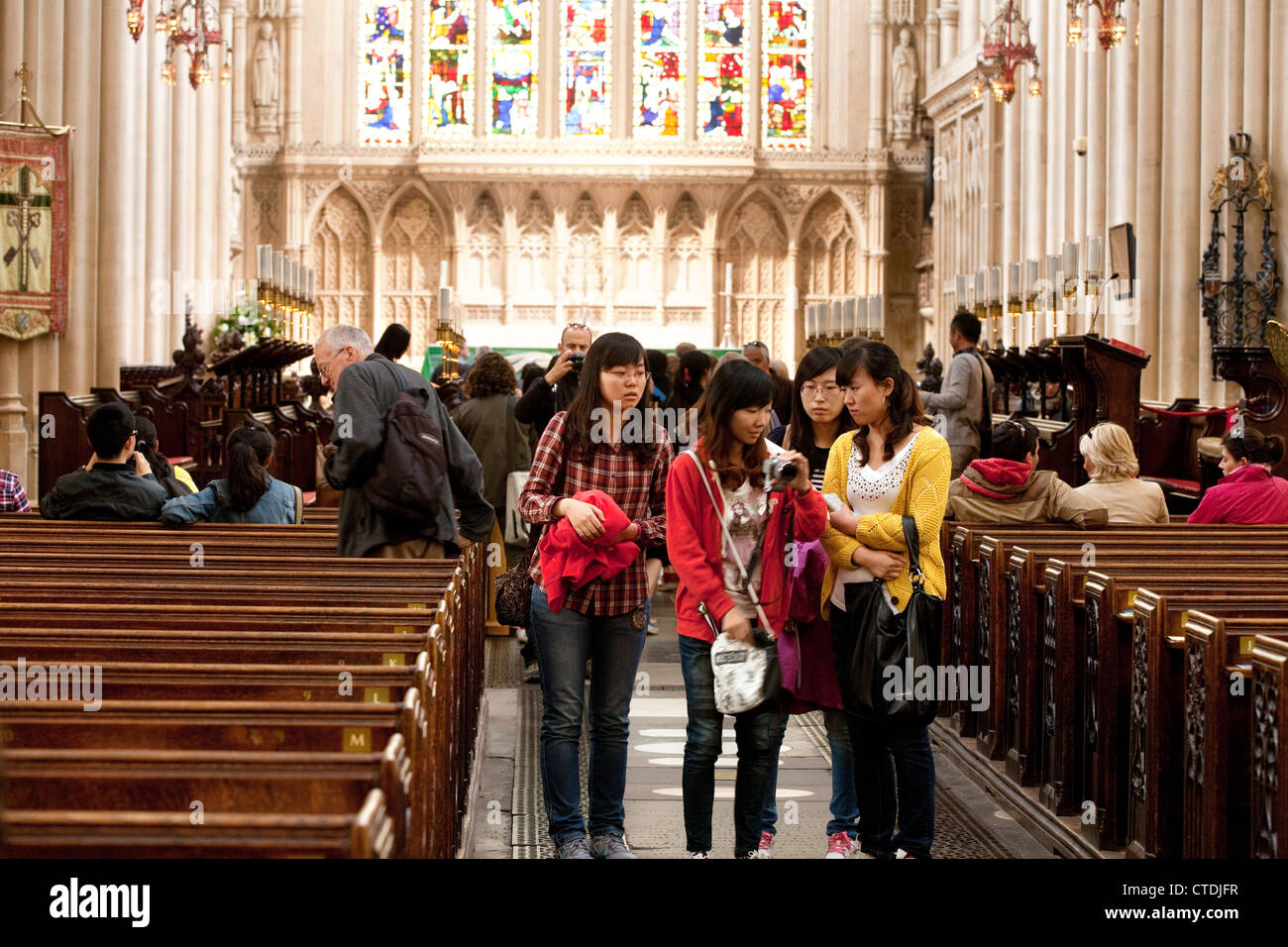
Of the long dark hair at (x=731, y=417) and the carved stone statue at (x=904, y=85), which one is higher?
the carved stone statue at (x=904, y=85)

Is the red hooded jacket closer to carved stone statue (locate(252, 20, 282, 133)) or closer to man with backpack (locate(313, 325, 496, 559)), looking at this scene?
man with backpack (locate(313, 325, 496, 559))

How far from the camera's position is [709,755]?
4.02 m

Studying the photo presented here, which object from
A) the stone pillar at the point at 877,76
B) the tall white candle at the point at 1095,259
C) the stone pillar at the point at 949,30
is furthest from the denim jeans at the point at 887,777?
the stone pillar at the point at 877,76

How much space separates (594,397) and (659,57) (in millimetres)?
18803

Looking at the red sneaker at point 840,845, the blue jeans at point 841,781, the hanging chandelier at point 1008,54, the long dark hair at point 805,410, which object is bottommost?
the red sneaker at point 840,845

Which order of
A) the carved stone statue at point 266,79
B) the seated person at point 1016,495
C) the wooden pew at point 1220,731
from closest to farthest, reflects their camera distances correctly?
the wooden pew at point 1220,731
the seated person at point 1016,495
the carved stone statue at point 266,79

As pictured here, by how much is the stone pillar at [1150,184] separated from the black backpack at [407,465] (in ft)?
32.6

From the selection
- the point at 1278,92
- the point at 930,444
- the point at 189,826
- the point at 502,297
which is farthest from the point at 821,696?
the point at 502,297

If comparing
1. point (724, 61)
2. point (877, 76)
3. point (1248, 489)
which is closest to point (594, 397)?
point (1248, 489)

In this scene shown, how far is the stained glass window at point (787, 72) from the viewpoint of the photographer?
22.3 metres

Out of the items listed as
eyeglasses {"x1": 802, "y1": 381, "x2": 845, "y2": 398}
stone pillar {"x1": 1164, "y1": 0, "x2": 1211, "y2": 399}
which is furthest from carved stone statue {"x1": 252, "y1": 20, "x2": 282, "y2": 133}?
eyeglasses {"x1": 802, "y1": 381, "x2": 845, "y2": 398}

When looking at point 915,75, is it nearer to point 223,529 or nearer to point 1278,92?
point 1278,92

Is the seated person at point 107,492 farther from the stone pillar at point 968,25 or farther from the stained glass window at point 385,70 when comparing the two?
the stained glass window at point 385,70

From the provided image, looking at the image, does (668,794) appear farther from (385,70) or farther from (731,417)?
(385,70)
